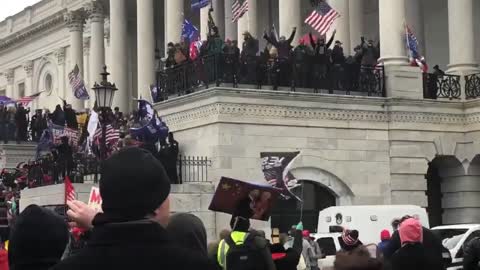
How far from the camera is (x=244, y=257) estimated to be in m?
9.12

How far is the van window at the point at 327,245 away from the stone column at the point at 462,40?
36.8ft

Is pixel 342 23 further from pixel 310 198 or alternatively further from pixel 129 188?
pixel 129 188

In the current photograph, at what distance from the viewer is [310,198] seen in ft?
86.8

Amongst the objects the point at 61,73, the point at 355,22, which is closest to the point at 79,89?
the point at 355,22

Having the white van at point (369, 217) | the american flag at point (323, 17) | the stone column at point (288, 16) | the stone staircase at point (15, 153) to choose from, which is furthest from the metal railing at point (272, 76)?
the stone staircase at point (15, 153)

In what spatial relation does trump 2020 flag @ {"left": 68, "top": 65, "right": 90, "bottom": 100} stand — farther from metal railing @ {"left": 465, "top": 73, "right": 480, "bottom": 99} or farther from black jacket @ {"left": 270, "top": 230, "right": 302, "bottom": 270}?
black jacket @ {"left": 270, "top": 230, "right": 302, "bottom": 270}

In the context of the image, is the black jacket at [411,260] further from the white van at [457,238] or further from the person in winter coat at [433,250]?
the white van at [457,238]

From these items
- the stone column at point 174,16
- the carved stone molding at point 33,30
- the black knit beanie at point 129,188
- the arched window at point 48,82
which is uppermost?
the carved stone molding at point 33,30

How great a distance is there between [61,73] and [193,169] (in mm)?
41523

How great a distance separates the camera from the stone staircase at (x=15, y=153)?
4028 centimetres

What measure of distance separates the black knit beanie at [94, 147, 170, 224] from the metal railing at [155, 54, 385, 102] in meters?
22.4

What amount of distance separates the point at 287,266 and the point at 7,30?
65.5 metres

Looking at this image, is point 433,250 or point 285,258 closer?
point 433,250

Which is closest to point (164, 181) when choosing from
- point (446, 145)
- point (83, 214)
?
point (83, 214)
